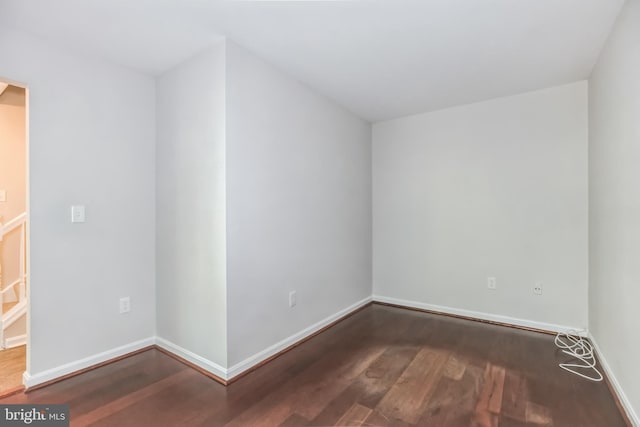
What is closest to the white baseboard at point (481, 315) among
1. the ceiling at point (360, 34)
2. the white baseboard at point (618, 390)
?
the white baseboard at point (618, 390)

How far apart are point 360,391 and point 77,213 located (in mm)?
2274

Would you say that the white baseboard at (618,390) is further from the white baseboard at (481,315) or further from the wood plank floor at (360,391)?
the white baseboard at (481,315)

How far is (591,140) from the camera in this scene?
2.60 meters

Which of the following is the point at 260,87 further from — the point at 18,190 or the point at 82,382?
the point at 18,190

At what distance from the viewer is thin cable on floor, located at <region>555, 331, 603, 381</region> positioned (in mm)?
2154

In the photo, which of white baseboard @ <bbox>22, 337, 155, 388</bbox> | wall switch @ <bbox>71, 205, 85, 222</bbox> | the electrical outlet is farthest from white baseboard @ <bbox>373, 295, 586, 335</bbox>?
wall switch @ <bbox>71, 205, 85, 222</bbox>

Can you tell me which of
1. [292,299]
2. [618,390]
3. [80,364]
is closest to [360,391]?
[292,299]

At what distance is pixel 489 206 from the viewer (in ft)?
10.5

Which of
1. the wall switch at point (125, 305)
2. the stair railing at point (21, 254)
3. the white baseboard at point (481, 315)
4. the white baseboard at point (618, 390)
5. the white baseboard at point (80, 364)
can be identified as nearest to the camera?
the white baseboard at point (618, 390)

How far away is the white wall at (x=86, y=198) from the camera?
6.58 ft

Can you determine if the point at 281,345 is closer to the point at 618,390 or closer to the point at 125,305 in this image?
the point at 125,305

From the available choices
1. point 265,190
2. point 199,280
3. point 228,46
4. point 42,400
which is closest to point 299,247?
point 265,190

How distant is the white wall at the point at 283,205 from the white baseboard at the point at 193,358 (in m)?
0.10

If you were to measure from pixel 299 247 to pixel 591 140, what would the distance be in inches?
104
